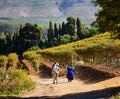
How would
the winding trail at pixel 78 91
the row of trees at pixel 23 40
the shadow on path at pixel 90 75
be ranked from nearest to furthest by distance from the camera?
the winding trail at pixel 78 91
the shadow on path at pixel 90 75
the row of trees at pixel 23 40

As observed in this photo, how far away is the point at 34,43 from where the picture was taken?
411 ft

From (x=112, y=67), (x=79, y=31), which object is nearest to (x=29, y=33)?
(x=79, y=31)

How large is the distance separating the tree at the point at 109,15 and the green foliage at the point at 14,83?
895 centimetres

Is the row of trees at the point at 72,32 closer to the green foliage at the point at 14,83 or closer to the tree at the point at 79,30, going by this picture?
the tree at the point at 79,30

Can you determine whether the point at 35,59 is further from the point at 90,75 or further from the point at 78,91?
the point at 78,91

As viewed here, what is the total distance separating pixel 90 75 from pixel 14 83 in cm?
962

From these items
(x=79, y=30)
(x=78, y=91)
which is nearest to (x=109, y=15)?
(x=78, y=91)

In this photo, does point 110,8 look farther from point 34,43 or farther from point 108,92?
point 34,43

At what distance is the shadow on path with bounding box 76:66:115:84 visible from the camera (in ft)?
125

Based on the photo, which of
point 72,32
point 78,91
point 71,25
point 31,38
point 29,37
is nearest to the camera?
point 78,91

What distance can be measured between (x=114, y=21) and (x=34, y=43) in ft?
325

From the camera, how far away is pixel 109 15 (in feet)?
87.8

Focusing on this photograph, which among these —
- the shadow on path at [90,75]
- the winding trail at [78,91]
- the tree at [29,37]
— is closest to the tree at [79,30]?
the tree at [29,37]

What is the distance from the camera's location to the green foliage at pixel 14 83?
110 ft
